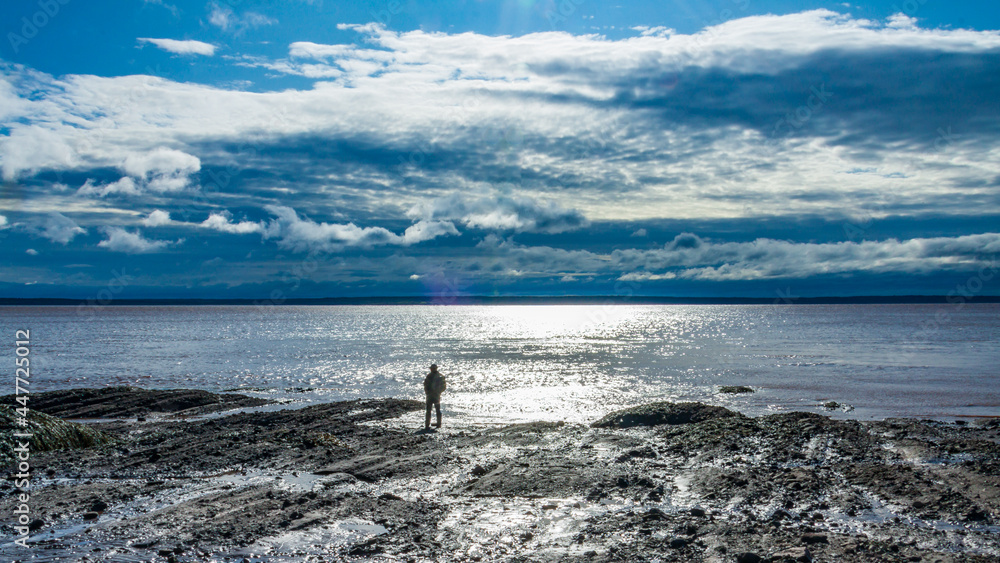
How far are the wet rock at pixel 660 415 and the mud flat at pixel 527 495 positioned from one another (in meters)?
1.39

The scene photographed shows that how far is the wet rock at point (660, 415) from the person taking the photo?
20812 mm

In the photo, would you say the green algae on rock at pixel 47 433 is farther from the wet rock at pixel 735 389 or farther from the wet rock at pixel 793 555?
the wet rock at pixel 735 389

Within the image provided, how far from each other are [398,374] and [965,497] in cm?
3653

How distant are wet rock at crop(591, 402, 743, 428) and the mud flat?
1390 mm

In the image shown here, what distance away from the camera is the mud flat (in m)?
8.83

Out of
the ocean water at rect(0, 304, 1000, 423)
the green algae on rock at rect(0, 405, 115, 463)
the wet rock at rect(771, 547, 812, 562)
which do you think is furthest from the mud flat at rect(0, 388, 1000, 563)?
the ocean water at rect(0, 304, 1000, 423)

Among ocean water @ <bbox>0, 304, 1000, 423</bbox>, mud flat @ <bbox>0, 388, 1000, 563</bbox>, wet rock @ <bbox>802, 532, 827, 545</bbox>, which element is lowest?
ocean water @ <bbox>0, 304, 1000, 423</bbox>

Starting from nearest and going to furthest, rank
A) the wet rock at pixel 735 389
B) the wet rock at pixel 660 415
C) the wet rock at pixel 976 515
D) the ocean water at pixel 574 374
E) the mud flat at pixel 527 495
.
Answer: the mud flat at pixel 527 495 → the wet rock at pixel 976 515 → the wet rock at pixel 660 415 → the ocean water at pixel 574 374 → the wet rock at pixel 735 389

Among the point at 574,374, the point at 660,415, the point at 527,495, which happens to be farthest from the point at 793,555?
the point at 574,374

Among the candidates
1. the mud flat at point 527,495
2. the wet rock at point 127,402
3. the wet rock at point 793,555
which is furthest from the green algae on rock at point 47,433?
the wet rock at point 793,555

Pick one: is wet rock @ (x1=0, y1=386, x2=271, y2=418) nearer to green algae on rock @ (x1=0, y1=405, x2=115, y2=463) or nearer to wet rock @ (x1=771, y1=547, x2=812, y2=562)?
green algae on rock @ (x1=0, y1=405, x2=115, y2=463)

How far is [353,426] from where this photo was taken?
2056 cm

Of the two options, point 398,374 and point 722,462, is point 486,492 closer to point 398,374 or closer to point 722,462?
point 722,462

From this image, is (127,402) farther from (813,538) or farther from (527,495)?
(813,538)
